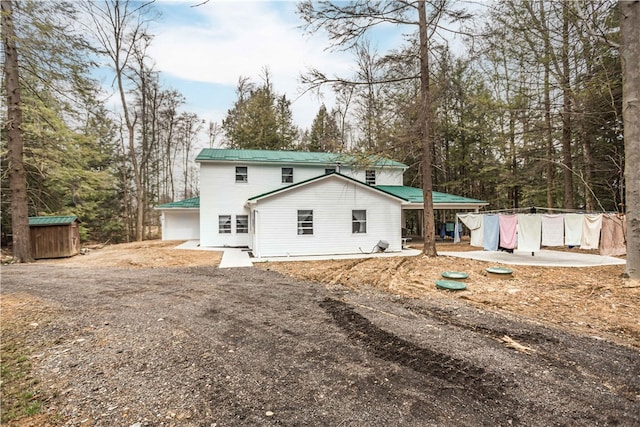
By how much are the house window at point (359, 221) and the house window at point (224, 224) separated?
775 cm

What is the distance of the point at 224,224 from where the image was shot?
58.2ft

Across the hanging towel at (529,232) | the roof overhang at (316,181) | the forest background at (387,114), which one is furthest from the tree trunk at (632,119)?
the roof overhang at (316,181)

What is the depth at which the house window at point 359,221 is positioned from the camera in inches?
577

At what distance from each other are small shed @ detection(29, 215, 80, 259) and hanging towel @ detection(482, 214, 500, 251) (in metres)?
19.1

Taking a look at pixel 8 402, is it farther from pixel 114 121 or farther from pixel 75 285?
pixel 114 121

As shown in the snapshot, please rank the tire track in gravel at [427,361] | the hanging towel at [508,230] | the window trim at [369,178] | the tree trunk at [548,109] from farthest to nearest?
the window trim at [369,178], the tree trunk at [548,109], the hanging towel at [508,230], the tire track in gravel at [427,361]

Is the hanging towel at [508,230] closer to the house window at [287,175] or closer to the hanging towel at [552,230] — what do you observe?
the hanging towel at [552,230]

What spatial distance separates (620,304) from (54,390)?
8.73 meters

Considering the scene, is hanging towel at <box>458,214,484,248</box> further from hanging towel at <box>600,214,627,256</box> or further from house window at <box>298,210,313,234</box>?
house window at <box>298,210,313,234</box>

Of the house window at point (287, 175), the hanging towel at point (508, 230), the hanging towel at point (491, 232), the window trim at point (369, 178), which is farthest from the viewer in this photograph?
the window trim at point (369, 178)

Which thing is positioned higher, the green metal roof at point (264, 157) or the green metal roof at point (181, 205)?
the green metal roof at point (264, 157)

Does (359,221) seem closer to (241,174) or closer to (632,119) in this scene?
Result: (241,174)

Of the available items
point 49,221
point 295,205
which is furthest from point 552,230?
point 49,221

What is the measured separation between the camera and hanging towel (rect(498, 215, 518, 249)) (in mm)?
10617
